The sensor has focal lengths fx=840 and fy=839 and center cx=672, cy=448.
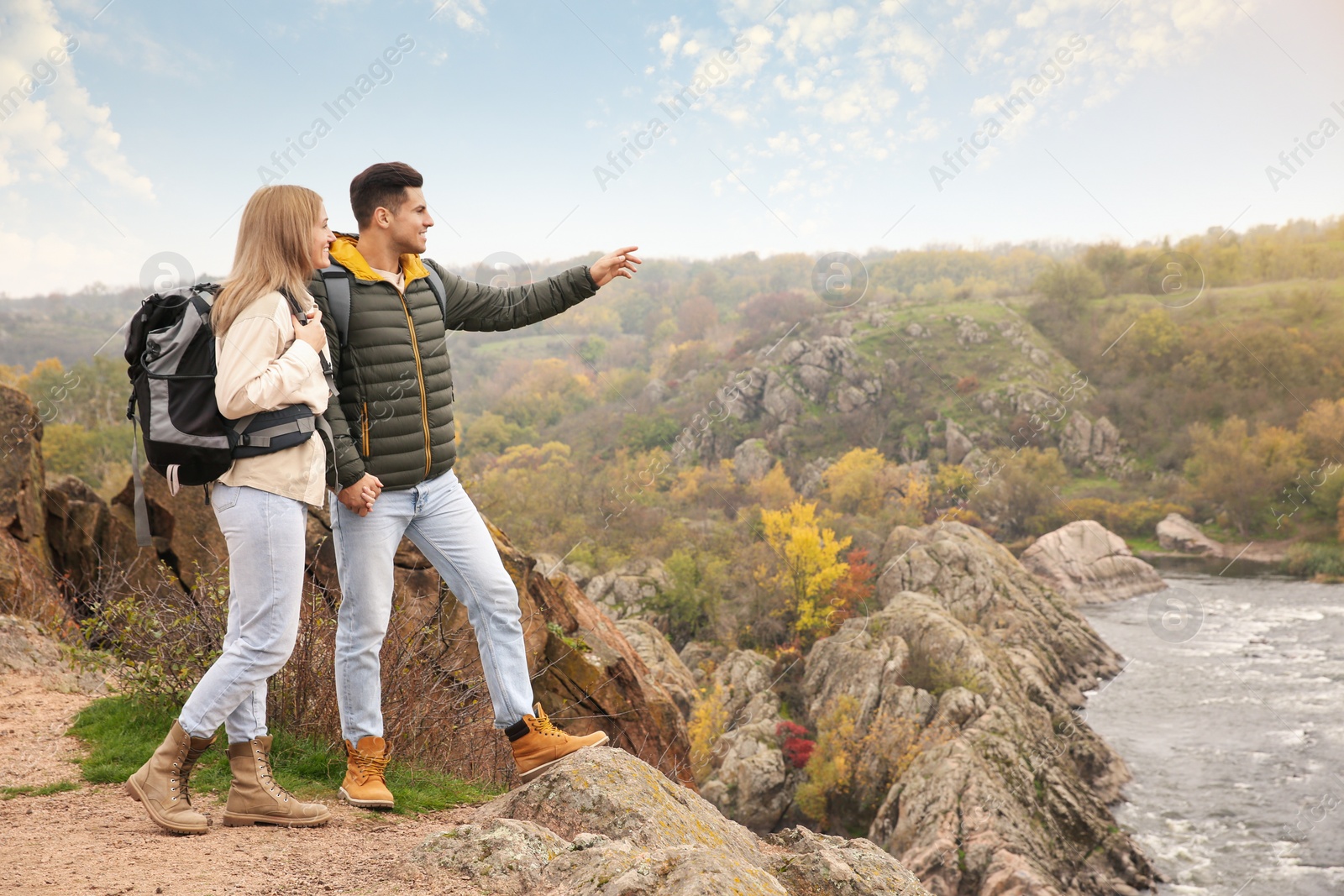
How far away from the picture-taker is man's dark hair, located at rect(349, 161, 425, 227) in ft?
8.98

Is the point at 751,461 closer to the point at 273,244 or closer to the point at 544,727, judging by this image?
the point at 544,727

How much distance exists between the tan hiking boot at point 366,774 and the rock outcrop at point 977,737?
19.2m

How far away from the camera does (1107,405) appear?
223 feet

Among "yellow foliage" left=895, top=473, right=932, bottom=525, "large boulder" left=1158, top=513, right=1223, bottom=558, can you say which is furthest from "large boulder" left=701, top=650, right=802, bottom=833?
"large boulder" left=1158, top=513, right=1223, bottom=558

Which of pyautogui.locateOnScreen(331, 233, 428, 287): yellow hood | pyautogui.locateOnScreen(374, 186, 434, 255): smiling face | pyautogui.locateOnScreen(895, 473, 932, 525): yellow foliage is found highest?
pyautogui.locateOnScreen(374, 186, 434, 255): smiling face

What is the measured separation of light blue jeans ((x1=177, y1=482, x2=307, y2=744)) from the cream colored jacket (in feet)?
0.16

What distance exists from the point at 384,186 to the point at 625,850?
2170 mm

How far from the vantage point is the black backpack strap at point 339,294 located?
2633 millimetres

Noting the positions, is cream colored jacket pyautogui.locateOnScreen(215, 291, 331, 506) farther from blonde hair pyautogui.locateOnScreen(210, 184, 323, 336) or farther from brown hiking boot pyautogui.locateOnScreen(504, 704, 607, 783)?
brown hiking boot pyautogui.locateOnScreen(504, 704, 607, 783)

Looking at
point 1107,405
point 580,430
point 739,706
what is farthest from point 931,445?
point 739,706

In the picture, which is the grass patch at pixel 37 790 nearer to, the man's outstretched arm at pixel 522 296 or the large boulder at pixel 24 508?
the man's outstretched arm at pixel 522 296

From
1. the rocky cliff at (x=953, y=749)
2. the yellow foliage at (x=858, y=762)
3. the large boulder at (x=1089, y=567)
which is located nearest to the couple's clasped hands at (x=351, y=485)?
the rocky cliff at (x=953, y=749)

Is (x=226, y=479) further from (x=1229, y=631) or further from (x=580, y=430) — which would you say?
(x=580, y=430)

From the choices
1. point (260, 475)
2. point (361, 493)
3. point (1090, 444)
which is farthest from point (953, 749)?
point (1090, 444)
